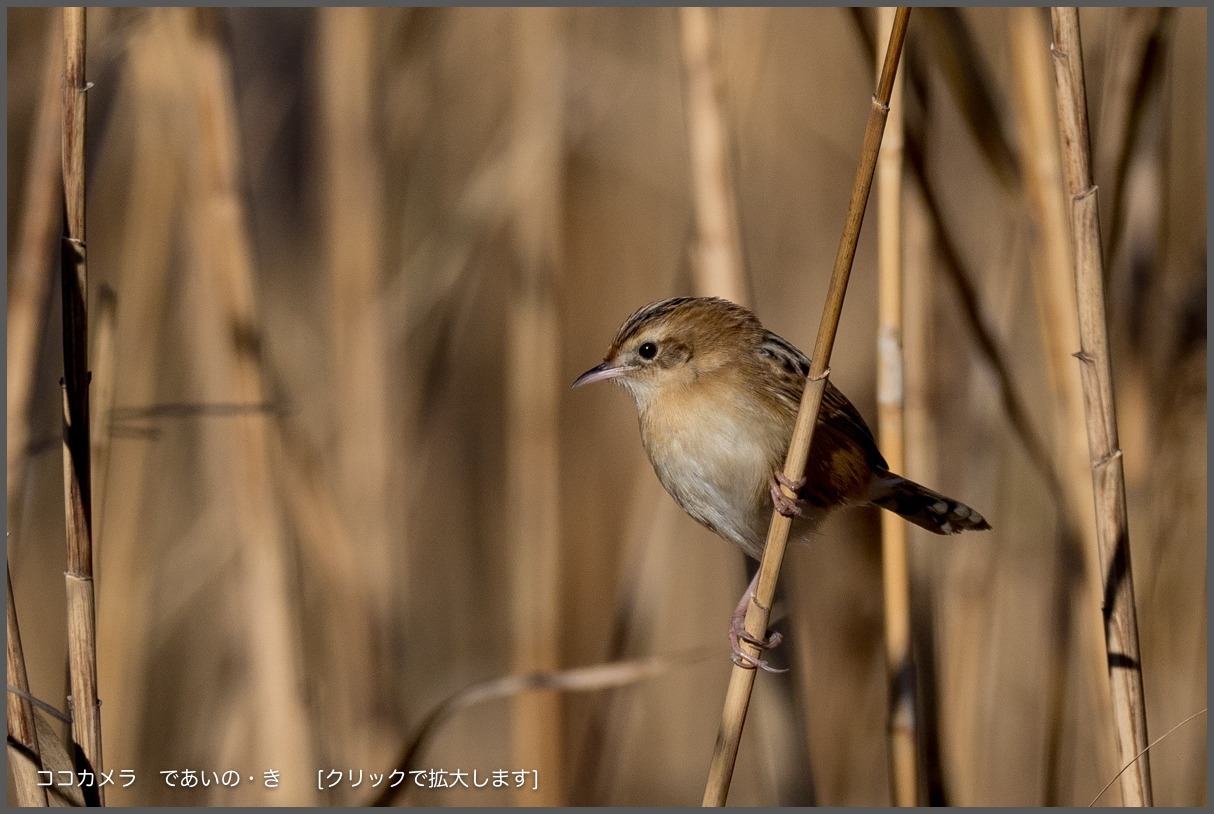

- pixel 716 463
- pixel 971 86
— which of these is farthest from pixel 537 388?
pixel 971 86

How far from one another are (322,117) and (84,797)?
211cm

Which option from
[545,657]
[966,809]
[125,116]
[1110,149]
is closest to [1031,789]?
[966,809]

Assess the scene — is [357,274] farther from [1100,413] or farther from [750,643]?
[1100,413]

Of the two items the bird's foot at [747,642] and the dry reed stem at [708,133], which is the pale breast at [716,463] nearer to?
the bird's foot at [747,642]

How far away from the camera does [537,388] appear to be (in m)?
3.35

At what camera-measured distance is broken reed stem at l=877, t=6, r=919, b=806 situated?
2.22 m

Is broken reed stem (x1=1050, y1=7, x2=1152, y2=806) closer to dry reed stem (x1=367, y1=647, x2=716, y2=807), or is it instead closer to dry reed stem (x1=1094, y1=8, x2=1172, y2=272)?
dry reed stem (x1=1094, y1=8, x2=1172, y2=272)

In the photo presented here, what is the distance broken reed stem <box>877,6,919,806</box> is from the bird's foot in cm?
28

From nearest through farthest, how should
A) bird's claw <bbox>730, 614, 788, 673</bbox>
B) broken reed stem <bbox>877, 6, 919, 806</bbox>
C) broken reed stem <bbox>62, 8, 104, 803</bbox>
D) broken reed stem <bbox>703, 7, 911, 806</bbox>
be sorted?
broken reed stem <bbox>703, 7, 911, 806</bbox>, broken reed stem <bbox>62, 8, 104, 803</bbox>, bird's claw <bbox>730, 614, 788, 673</bbox>, broken reed stem <bbox>877, 6, 919, 806</bbox>

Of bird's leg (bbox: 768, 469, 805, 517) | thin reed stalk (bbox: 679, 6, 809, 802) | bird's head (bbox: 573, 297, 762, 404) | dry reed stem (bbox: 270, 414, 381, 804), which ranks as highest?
thin reed stalk (bbox: 679, 6, 809, 802)

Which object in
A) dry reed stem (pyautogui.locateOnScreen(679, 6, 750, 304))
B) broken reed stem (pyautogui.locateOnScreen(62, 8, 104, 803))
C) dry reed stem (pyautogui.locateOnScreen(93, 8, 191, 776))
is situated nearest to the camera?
broken reed stem (pyautogui.locateOnScreen(62, 8, 104, 803))

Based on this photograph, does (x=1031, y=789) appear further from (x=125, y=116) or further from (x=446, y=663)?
(x=125, y=116)

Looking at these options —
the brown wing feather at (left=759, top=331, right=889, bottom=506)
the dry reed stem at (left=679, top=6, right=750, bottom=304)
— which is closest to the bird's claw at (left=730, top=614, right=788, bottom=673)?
the brown wing feather at (left=759, top=331, right=889, bottom=506)

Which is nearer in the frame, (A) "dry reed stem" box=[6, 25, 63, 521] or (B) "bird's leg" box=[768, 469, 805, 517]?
(B) "bird's leg" box=[768, 469, 805, 517]
